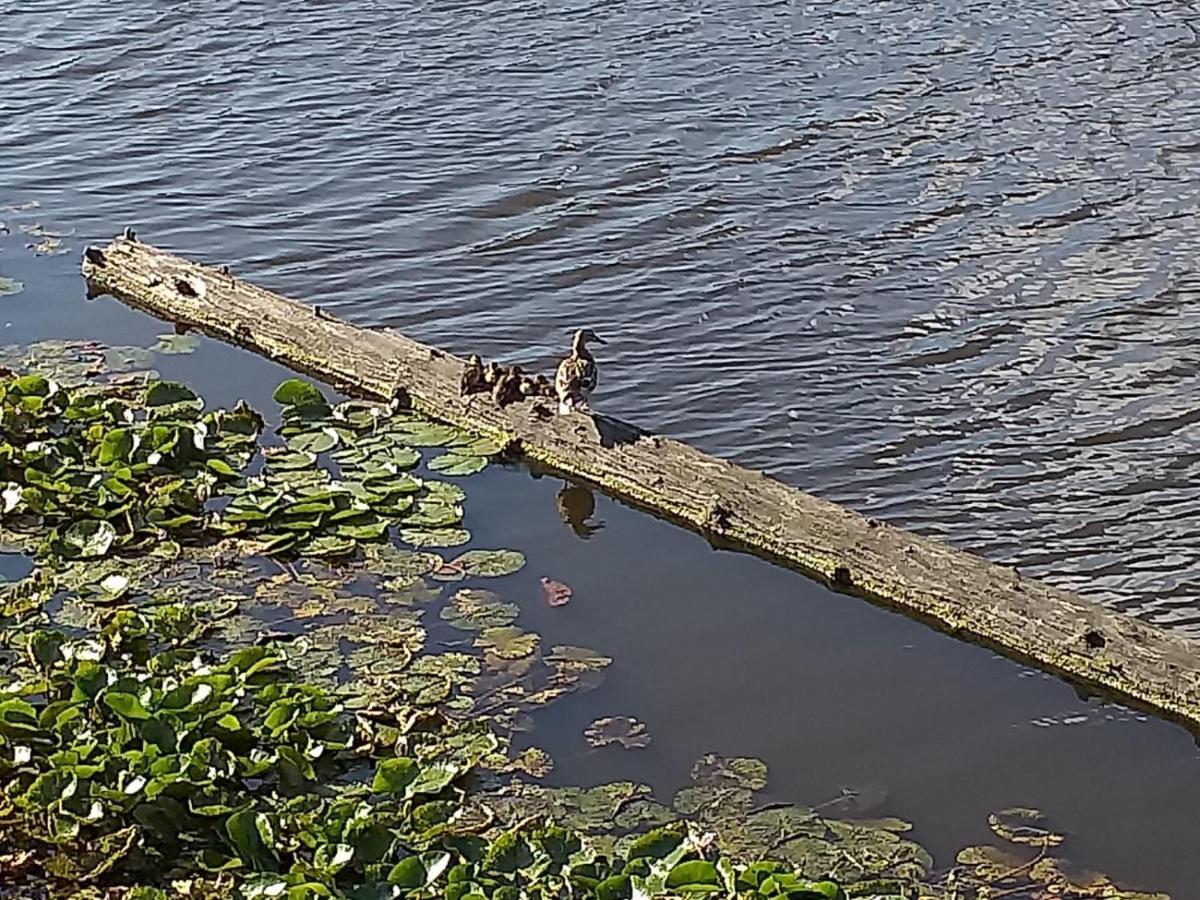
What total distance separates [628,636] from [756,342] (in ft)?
10.9

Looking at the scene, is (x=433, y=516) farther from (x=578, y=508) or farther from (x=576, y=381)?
(x=576, y=381)

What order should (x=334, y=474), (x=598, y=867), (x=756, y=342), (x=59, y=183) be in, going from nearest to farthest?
(x=598, y=867)
(x=334, y=474)
(x=756, y=342)
(x=59, y=183)

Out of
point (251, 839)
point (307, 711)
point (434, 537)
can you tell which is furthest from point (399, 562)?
point (251, 839)

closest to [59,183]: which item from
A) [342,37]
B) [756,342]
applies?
[342,37]

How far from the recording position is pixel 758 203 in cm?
1266

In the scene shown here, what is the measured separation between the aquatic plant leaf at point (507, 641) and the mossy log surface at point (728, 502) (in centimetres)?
113

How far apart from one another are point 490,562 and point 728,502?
41.9 inches

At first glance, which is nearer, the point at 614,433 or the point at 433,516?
the point at 433,516

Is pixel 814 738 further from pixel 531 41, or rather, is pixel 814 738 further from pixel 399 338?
pixel 531 41

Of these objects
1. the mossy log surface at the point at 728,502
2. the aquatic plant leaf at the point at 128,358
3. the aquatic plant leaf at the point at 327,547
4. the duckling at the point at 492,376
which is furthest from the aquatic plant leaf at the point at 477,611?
the aquatic plant leaf at the point at 128,358

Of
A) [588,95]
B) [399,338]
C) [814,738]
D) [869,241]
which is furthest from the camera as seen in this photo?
[588,95]

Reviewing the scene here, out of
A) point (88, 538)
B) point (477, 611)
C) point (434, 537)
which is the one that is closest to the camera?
point (477, 611)

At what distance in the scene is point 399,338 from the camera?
10008 mm

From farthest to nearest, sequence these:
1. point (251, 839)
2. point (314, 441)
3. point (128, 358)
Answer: point (128, 358)
point (314, 441)
point (251, 839)
